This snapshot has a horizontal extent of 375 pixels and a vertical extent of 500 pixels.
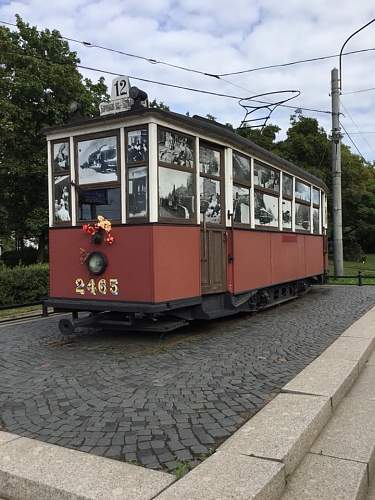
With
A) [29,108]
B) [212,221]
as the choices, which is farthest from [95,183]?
[29,108]

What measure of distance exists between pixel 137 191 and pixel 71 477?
4.26 metres

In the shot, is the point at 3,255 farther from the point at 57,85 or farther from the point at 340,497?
the point at 340,497

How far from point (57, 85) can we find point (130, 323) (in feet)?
60.3

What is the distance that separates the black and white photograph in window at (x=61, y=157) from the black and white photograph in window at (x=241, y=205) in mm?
2737

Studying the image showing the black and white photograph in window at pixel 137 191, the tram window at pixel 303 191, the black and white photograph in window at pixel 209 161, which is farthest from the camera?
the tram window at pixel 303 191

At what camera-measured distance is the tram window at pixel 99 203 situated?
696 centimetres

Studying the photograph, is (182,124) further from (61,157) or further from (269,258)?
(269,258)

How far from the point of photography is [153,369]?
5.60m

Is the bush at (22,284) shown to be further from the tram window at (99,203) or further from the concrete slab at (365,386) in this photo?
the concrete slab at (365,386)

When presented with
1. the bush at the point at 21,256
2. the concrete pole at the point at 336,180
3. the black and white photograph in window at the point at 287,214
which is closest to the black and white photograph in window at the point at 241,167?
the black and white photograph in window at the point at 287,214

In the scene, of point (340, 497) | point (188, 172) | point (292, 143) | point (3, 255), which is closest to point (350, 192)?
point (292, 143)

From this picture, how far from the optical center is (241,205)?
8.63m

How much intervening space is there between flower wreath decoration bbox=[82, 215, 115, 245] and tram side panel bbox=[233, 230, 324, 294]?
2.29m

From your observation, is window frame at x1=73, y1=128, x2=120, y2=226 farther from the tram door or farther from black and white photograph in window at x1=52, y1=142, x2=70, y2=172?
the tram door
